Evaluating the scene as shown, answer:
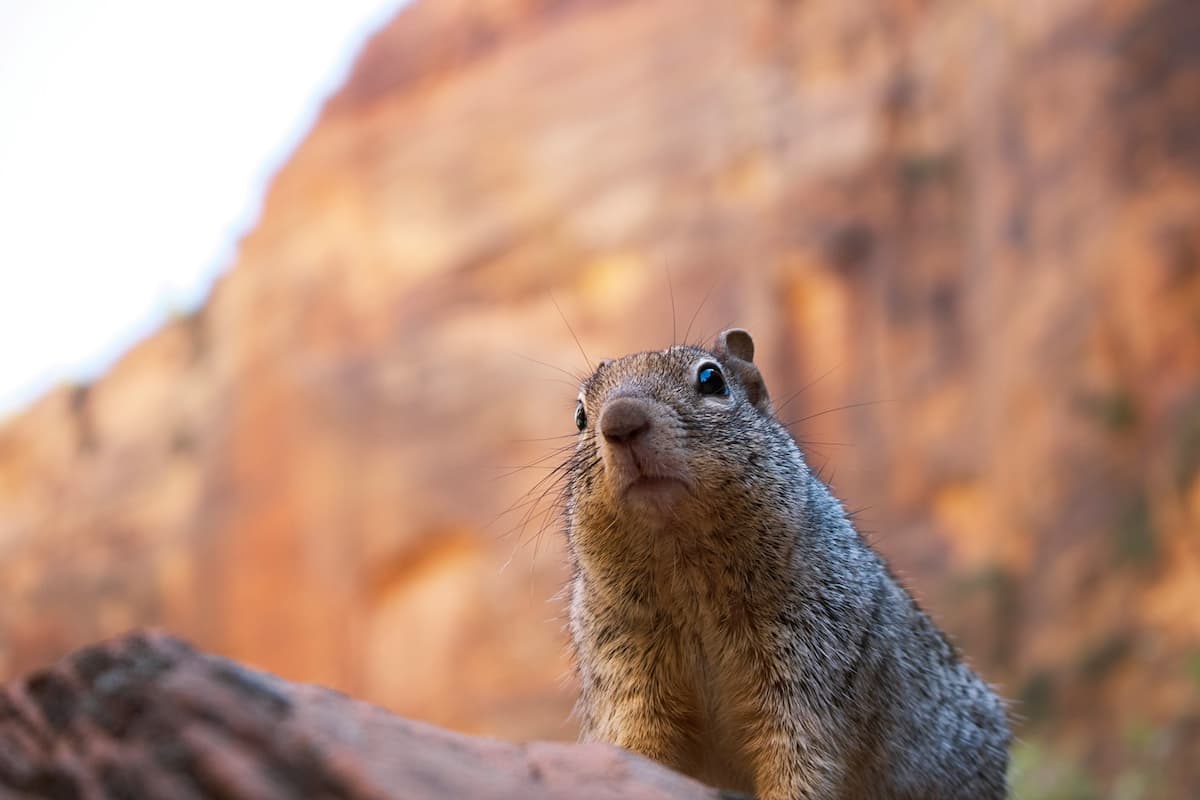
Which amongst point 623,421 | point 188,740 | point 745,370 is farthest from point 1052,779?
point 188,740

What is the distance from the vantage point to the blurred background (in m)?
16.1

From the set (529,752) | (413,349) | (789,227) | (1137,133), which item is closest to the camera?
(529,752)

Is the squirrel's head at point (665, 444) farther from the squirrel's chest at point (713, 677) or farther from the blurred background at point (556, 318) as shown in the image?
the blurred background at point (556, 318)

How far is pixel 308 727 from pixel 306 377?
21.8 m

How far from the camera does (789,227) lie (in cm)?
2164

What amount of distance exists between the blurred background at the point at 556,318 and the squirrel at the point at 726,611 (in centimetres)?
1035

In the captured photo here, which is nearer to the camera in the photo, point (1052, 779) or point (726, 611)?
point (726, 611)

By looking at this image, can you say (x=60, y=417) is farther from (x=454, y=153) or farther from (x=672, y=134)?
(x=672, y=134)

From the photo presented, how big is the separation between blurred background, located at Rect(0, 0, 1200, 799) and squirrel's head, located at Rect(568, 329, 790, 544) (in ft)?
34.8

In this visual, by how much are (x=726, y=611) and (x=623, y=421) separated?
810 millimetres

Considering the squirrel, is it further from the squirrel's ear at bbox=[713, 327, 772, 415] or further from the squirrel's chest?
the squirrel's ear at bbox=[713, 327, 772, 415]

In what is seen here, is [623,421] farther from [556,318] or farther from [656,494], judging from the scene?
[556,318]

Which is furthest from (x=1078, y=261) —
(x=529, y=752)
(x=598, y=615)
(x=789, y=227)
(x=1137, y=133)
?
(x=529, y=752)

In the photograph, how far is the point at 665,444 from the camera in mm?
4344
